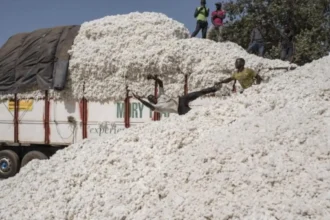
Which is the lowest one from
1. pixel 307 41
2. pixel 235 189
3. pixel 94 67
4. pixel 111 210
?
pixel 111 210

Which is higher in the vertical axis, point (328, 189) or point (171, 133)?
point (171, 133)

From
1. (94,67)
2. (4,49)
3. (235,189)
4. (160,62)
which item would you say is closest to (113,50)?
(94,67)

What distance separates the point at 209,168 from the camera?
4418 millimetres

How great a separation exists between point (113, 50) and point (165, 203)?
5.77m

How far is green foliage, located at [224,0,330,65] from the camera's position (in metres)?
14.0

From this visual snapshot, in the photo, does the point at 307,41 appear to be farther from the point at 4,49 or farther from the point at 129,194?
the point at 129,194

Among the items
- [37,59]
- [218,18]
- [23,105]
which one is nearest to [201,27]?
[218,18]

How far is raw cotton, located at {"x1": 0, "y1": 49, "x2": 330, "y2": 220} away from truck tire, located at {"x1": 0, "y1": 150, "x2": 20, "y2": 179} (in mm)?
4027

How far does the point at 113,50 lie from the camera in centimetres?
945

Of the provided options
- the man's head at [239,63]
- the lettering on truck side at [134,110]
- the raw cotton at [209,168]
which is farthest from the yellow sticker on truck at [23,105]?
the man's head at [239,63]

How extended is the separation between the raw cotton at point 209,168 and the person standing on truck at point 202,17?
465 centimetres

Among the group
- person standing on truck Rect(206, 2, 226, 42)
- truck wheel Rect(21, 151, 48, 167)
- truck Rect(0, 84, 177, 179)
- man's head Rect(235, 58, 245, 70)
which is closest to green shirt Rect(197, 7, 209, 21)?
person standing on truck Rect(206, 2, 226, 42)

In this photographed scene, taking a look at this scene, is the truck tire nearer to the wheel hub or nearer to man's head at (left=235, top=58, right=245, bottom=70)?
the wheel hub

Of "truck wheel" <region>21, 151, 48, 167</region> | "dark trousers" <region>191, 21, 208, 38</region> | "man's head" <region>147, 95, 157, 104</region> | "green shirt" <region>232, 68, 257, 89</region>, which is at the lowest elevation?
"truck wheel" <region>21, 151, 48, 167</region>
